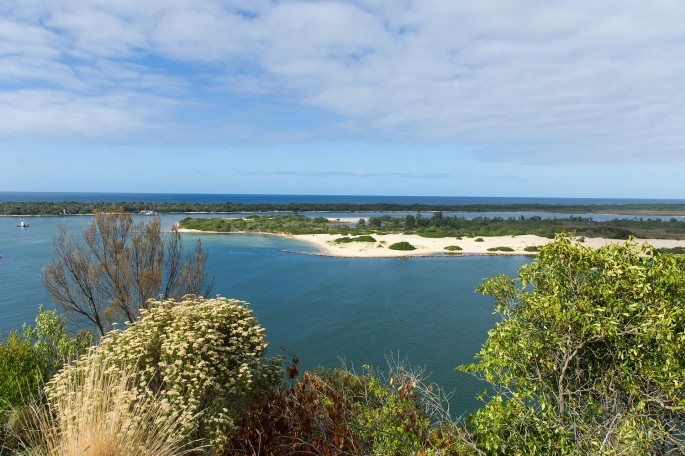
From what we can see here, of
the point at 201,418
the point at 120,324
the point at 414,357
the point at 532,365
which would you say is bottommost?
the point at 414,357

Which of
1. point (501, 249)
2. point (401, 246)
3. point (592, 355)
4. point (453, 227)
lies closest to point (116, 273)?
point (592, 355)

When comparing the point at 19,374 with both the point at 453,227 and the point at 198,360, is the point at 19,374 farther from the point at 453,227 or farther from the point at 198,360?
the point at 453,227

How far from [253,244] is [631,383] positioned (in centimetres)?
4825

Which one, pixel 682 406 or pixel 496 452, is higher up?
pixel 682 406

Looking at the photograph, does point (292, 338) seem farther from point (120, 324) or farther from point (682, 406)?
point (682, 406)

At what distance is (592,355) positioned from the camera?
18.0 feet

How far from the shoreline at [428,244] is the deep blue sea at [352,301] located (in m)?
2.54

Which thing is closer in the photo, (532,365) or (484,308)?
(532,365)

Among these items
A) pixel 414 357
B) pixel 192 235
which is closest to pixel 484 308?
pixel 414 357

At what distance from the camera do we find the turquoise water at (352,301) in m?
17.8

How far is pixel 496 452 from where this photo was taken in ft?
18.4

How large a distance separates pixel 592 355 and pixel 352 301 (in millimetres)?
20958

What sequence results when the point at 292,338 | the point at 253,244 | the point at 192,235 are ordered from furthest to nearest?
the point at 192,235 < the point at 253,244 < the point at 292,338

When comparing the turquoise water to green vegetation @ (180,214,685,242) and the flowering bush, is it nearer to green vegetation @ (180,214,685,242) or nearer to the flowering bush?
the flowering bush
